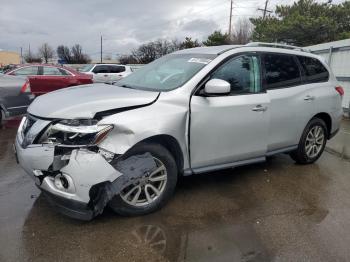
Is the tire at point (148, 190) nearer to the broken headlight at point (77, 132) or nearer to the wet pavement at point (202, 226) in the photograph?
the wet pavement at point (202, 226)

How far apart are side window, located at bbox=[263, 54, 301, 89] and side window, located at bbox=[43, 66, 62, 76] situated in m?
8.42

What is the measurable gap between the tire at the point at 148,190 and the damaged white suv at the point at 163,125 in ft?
0.03

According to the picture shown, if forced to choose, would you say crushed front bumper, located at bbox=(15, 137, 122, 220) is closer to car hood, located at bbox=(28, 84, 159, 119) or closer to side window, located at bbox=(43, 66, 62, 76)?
car hood, located at bbox=(28, 84, 159, 119)

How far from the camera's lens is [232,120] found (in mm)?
3854

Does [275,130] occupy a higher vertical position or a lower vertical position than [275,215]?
higher

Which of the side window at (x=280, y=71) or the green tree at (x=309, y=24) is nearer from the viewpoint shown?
the side window at (x=280, y=71)


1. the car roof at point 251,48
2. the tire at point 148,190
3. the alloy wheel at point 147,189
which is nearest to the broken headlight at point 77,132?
the tire at point 148,190

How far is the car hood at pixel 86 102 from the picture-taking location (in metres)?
3.05

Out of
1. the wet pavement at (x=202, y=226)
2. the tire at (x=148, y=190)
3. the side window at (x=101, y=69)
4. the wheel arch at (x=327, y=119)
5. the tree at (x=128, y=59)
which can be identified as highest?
the tree at (x=128, y=59)

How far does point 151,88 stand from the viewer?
3818 mm

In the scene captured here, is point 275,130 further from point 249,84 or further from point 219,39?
point 219,39

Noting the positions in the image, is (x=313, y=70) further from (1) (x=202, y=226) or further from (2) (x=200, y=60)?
(1) (x=202, y=226)

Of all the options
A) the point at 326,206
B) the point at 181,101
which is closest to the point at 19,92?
the point at 181,101

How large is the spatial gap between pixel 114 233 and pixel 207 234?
2.83ft
